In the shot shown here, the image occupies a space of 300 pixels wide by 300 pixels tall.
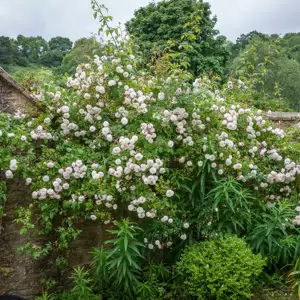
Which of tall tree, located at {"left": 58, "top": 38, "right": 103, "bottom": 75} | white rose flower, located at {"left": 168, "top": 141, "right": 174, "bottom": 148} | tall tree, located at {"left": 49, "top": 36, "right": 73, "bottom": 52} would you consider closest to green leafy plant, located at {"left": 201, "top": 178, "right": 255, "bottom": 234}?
white rose flower, located at {"left": 168, "top": 141, "right": 174, "bottom": 148}

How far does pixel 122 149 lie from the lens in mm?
3367

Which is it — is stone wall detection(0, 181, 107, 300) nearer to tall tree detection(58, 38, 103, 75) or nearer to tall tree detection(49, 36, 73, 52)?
tall tree detection(58, 38, 103, 75)

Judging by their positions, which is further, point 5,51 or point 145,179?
point 5,51

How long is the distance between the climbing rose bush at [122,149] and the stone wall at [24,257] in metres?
0.16

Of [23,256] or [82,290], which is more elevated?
[23,256]

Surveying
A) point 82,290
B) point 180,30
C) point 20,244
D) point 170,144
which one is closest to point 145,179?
point 170,144

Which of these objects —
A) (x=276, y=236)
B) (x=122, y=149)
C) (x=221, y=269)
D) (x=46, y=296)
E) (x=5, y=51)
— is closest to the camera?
(x=221, y=269)

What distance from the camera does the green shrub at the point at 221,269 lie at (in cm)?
324

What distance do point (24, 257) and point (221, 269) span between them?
6.56ft

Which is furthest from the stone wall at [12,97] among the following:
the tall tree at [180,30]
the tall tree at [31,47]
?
the tall tree at [31,47]

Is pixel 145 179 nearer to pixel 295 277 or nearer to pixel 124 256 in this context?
pixel 124 256

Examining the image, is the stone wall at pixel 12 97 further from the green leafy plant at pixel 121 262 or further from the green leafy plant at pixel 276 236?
the green leafy plant at pixel 276 236

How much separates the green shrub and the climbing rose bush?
13.3 inches

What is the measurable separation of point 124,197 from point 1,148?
48.0 inches
